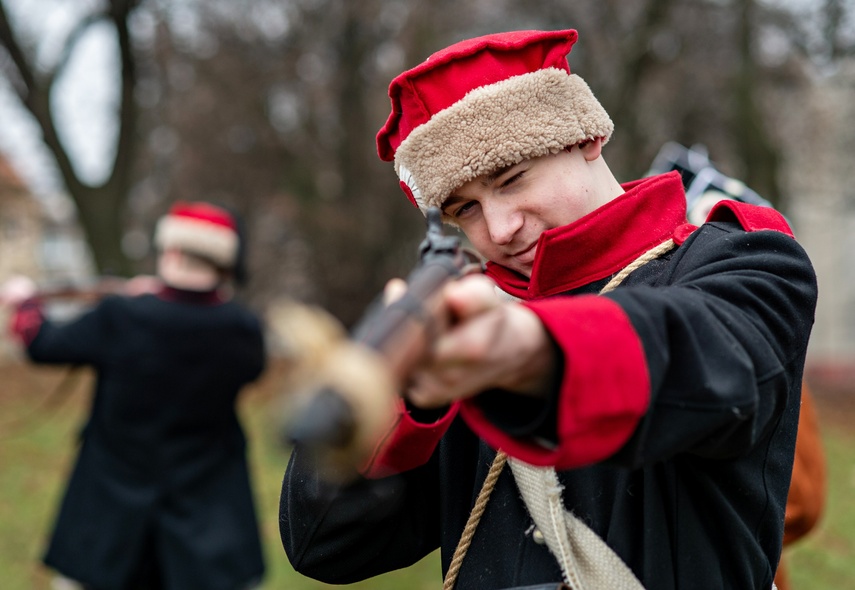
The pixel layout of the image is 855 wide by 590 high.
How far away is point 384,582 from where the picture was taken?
5.72 meters

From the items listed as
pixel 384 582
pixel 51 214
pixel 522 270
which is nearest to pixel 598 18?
pixel 384 582

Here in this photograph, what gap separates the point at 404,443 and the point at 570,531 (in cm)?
35

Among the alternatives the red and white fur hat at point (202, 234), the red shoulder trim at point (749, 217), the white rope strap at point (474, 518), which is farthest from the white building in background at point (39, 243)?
the red shoulder trim at point (749, 217)

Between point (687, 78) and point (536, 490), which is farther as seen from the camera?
point (687, 78)

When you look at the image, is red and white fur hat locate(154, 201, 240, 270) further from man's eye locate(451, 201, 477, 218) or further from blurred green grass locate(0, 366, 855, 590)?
man's eye locate(451, 201, 477, 218)

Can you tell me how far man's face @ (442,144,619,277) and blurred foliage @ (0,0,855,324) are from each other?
10247 millimetres

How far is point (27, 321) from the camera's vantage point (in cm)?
529

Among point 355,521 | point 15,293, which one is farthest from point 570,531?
point 15,293

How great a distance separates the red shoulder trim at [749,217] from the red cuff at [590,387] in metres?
0.54

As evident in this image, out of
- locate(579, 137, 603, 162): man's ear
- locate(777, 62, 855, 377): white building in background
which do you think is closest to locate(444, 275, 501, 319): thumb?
locate(579, 137, 603, 162): man's ear

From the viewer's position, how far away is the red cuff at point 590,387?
1.08m

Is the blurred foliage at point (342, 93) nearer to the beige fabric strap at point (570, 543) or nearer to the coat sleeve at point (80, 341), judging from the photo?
the coat sleeve at point (80, 341)

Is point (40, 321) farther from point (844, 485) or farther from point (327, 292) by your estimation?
point (327, 292)

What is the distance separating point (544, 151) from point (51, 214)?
2531cm
